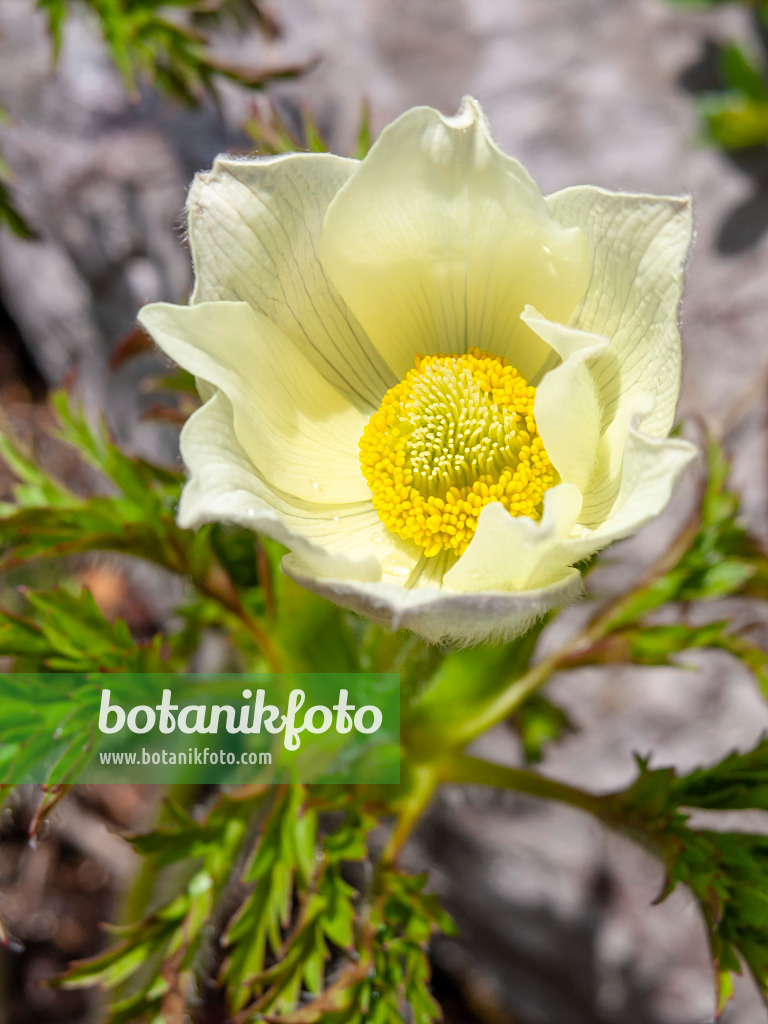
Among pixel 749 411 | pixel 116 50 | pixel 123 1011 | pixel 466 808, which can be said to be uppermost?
pixel 116 50

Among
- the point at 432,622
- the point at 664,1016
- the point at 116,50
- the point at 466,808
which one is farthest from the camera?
the point at 466,808

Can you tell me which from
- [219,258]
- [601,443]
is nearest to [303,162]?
[219,258]

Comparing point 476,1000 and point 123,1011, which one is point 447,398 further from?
point 476,1000

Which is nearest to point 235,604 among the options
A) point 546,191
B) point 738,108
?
point 546,191

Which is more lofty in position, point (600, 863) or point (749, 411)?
point (749, 411)

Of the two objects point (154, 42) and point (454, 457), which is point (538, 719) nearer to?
point (454, 457)
